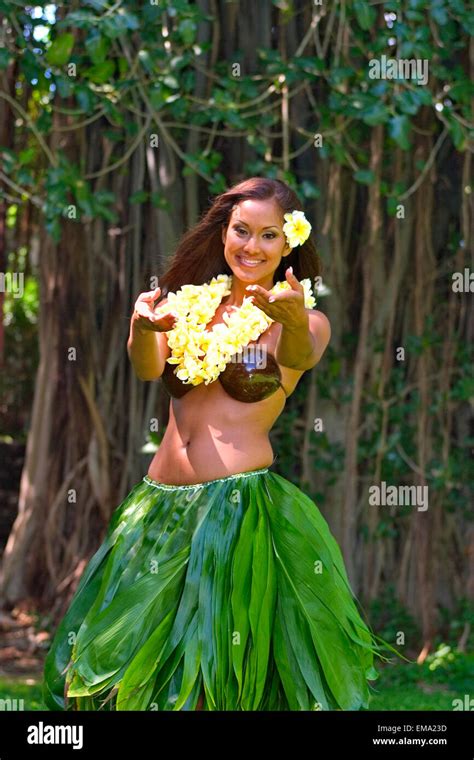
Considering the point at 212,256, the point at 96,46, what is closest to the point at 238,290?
the point at 212,256

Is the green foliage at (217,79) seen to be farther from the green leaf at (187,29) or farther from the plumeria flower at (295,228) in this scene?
the plumeria flower at (295,228)

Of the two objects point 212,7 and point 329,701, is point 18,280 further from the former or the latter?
point 329,701

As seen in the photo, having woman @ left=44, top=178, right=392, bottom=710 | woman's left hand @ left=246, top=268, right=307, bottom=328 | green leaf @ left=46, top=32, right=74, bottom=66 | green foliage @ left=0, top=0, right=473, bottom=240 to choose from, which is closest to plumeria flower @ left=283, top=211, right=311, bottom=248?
woman @ left=44, top=178, right=392, bottom=710

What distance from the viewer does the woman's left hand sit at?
7.74 ft

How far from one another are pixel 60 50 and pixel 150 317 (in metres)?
1.50

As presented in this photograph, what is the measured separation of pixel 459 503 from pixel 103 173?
70.9 inches

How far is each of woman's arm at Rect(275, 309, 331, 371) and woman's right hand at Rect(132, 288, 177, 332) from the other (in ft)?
0.77

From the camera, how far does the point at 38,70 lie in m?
3.72

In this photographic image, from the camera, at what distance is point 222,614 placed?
2.53 m

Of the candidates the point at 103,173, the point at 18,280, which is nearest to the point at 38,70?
the point at 103,173

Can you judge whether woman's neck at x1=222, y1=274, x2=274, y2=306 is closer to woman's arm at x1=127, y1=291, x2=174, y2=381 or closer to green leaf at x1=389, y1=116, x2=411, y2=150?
woman's arm at x1=127, y1=291, x2=174, y2=381

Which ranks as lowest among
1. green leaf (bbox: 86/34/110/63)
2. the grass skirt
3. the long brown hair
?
the grass skirt
